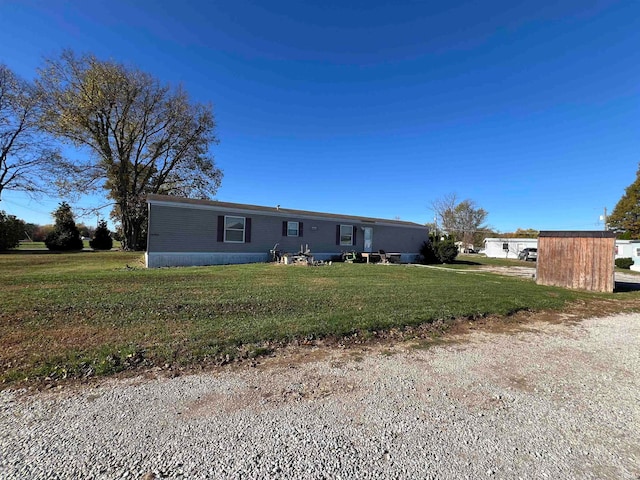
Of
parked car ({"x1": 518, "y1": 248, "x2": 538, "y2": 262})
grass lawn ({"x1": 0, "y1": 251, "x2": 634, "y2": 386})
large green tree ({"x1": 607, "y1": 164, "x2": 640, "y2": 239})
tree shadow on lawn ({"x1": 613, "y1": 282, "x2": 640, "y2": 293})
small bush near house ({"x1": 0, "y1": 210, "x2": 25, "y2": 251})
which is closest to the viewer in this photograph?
grass lawn ({"x1": 0, "y1": 251, "x2": 634, "y2": 386})

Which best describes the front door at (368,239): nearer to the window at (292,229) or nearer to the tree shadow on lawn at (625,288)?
the window at (292,229)

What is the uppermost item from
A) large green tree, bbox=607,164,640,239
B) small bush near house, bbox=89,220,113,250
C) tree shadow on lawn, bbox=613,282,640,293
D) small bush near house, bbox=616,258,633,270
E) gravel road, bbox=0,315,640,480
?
large green tree, bbox=607,164,640,239

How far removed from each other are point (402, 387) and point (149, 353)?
281 cm

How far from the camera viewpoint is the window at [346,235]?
18.7 metres

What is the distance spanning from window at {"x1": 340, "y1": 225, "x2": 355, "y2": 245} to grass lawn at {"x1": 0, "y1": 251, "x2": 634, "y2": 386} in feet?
30.8

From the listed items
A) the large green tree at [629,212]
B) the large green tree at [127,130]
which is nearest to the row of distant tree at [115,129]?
the large green tree at [127,130]

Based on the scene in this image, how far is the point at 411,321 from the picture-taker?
5227mm

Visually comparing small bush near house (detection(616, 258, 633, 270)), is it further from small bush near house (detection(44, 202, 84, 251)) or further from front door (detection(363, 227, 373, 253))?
small bush near house (detection(44, 202, 84, 251))

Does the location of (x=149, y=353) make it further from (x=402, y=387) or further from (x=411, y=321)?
(x=411, y=321)

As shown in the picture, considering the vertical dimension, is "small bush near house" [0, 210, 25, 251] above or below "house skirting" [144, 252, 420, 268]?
above

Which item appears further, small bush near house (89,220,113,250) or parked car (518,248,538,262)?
parked car (518,248,538,262)

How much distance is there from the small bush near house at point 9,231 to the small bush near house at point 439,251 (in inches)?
1121

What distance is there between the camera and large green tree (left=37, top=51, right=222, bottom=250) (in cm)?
2041

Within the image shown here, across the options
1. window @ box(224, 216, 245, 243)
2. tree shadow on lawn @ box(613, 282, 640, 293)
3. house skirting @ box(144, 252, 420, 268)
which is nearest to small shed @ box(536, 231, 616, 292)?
tree shadow on lawn @ box(613, 282, 640, 293)
